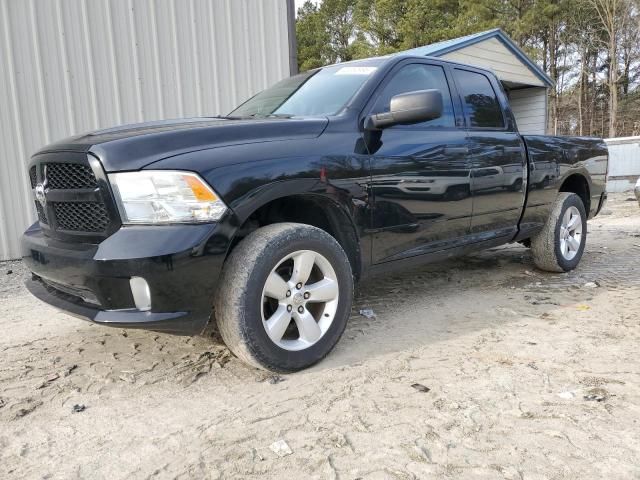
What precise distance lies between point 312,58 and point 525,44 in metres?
12.6

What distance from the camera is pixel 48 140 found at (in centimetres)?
603

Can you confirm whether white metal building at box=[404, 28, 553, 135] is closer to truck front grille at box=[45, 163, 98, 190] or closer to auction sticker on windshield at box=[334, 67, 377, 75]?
auction sticker on windshield at box=[334, 67, 377, 75]

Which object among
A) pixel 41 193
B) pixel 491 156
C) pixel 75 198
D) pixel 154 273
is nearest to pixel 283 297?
Result: pixel 154 273

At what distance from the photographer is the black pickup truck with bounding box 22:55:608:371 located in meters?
2.33

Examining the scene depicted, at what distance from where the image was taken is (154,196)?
A: 7.63 ft

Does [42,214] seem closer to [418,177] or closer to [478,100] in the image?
[418,177]

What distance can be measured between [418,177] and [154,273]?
5.96ft

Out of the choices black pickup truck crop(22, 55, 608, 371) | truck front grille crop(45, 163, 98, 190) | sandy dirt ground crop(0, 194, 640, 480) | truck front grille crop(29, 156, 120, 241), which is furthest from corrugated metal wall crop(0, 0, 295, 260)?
truck front grille crop(45, 163, 98, 190)

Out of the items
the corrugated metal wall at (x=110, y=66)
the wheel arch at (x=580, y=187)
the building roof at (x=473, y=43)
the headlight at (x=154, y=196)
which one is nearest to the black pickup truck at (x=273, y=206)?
the headlight at (x=154, y=196)

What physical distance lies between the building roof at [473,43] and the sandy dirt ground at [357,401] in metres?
6.80

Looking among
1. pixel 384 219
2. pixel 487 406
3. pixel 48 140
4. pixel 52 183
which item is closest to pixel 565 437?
pixel 487 406

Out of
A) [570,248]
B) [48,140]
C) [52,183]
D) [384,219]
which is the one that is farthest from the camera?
[48,140]

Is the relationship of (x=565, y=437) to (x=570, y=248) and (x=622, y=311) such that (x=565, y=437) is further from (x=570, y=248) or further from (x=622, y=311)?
(x=570, y=248)

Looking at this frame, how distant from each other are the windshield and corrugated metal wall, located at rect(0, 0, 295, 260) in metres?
3.15
